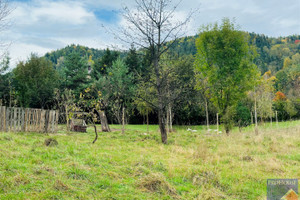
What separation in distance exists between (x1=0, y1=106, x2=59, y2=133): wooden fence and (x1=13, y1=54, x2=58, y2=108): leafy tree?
55.5ft

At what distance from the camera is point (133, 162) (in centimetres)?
727

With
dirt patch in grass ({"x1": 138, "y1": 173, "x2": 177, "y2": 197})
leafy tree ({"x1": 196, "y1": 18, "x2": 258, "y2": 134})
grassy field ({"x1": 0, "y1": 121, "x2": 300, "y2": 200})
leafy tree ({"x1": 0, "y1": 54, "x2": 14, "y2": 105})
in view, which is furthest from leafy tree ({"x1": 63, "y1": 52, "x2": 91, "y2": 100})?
dirt patch in grass ({"x1": 138, "y1": 173, "x2": 177, "y2": 197})

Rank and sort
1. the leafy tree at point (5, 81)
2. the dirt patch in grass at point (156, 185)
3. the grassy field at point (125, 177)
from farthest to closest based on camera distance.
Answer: the leafy tree at point (5, 81), the dirt patch in grass at point (156, 185), the grassy field at point (125, 177)

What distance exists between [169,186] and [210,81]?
15532 mm

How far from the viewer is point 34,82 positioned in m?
32.0

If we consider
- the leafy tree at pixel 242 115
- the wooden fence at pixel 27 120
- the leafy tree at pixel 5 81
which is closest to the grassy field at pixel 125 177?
the wooden fence at pixel 27 120

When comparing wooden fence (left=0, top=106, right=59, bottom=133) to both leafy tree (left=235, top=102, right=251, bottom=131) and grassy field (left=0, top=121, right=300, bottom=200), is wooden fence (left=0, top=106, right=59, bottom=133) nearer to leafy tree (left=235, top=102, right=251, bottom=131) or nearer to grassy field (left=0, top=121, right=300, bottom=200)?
grassy field (left=0, top=121, right=300, bottom=200)

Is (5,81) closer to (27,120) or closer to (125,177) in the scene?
(27,120)

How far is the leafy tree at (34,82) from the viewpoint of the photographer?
31.5 m

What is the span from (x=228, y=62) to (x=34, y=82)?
25134 millimetres

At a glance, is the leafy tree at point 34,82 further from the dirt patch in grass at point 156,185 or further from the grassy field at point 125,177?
the dirt patch in grass at point 156,185

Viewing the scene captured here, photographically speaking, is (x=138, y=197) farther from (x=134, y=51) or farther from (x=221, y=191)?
(x=134, y=51)

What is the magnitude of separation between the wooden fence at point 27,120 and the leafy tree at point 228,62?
11.7 meters

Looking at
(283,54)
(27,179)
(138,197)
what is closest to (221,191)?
(138,197)
